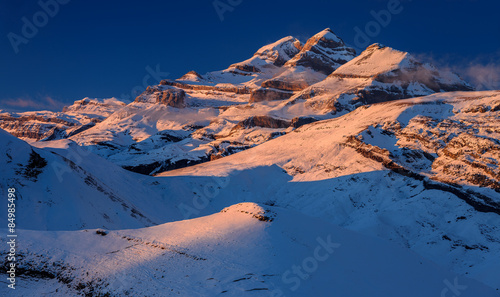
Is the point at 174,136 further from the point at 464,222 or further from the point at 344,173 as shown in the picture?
the point at 464,222

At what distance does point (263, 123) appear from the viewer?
161 meters

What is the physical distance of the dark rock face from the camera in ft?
523

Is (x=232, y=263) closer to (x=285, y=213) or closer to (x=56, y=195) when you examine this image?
(x=285, y=213)

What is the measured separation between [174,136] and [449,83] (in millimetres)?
135519

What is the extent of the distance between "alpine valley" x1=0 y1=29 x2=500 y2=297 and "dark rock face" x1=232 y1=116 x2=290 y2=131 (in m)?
37.4

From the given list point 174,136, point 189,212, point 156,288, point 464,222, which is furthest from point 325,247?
point 174,136

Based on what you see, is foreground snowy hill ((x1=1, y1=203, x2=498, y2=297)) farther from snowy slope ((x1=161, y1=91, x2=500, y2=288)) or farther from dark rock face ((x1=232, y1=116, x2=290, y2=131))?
dark rock face ((x1=232, y1=116, x2=290, y2=131))

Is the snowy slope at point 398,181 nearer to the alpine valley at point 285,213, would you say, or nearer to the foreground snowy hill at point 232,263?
the alpine valley at point 285,213

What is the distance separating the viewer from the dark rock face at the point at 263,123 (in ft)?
523

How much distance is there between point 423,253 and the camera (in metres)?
44.4

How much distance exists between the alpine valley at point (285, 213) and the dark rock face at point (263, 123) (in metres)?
37.4

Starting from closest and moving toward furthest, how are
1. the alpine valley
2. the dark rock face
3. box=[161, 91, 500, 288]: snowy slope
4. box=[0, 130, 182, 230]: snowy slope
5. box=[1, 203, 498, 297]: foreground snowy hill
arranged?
box=[1, 203, 498, 297]: foreground snowy hill → the alpine valley → box=[0, 130, 182, 230]: snowy slope → box=[161, 91, 500, 288]: snowy slope → the dark rock face

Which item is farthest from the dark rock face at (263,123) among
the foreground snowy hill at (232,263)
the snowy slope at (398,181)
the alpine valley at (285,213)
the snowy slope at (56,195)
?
the foreground snowy hill at (232,263)

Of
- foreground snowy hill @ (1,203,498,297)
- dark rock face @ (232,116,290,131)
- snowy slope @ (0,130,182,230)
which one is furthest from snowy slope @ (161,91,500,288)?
dark rock face @ (232,116,290,131)
